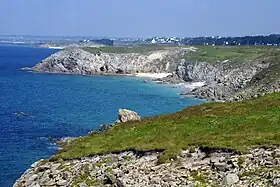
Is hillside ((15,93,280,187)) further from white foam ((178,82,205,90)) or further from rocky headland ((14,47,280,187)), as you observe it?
white foam ((178,82,205,90))

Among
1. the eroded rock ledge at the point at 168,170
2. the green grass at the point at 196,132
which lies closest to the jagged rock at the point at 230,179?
the eroded rock ledge at the point at 168,170

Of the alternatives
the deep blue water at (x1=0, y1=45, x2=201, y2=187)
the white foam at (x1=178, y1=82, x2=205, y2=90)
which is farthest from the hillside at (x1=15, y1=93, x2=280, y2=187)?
the white foam at (x1=178, y1=82, x2=205, y2=90)

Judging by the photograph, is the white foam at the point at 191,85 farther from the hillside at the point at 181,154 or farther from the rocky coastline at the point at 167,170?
the rocky coastline at the point at 167,170

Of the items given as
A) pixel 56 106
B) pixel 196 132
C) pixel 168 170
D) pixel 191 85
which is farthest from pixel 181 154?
pixel 191 85

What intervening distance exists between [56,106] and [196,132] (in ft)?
294

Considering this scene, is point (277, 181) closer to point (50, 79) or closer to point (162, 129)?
point (162, 129)

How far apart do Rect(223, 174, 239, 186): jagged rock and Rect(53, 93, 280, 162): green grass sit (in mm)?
2579

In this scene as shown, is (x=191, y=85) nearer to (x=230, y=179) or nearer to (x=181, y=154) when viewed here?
(x=181, y=154)

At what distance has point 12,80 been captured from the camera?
592ft

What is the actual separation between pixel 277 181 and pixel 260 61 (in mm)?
119682

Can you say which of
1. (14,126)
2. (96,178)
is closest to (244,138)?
(96,178)

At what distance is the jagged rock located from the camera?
2119 cm

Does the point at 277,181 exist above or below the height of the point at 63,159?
above

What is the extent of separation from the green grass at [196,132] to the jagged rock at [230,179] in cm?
258
